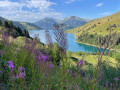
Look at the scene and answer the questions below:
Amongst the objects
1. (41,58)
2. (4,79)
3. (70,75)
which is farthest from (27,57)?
(41,58)

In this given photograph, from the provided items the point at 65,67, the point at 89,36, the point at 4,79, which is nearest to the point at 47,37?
the point at 65,67

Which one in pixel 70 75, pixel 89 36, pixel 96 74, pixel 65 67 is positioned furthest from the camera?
pixel 89 36

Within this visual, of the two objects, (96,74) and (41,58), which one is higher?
(41,58)

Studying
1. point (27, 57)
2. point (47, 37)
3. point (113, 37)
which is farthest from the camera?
point (27, 57)

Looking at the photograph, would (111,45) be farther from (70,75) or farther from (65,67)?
(70,75)

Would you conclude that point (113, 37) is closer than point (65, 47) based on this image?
Yes

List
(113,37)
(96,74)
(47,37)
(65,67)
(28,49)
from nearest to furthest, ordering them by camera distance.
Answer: (113,37)
(96,74)
(65,67)
(47,37)
(28,49)

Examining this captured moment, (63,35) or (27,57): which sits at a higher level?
(63,35)

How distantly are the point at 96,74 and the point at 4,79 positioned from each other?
9.61 ft

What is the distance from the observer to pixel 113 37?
5.14 ft

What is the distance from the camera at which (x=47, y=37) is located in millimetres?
3324

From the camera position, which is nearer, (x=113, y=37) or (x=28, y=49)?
(x=113, y=37)

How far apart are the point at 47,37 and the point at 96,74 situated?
6.66 feet

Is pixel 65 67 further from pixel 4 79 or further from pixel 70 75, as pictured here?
pixel 4 79
